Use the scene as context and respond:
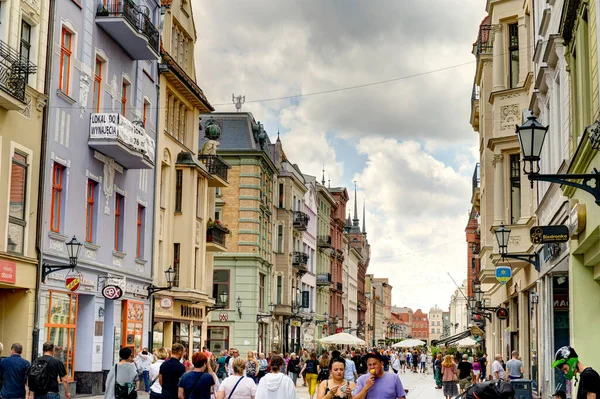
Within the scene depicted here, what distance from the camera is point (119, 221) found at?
95.4 ft

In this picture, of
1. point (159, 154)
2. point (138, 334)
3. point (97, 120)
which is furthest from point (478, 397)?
point (159, 154)

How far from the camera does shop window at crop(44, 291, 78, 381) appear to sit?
2344 cm

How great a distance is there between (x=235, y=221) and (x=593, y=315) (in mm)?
36624

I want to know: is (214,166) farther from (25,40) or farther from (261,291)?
(25,40)

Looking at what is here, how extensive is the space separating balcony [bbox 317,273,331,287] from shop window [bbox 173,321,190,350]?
39881 mm

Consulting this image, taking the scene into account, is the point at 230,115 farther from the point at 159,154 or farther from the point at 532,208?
the point at 532,208

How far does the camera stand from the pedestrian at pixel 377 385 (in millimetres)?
9820

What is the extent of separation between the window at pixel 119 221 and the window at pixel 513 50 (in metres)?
12.9

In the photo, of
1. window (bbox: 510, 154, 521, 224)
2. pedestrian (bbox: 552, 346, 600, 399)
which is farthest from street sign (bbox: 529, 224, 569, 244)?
window (bbox: 510, 154, 521, 224)

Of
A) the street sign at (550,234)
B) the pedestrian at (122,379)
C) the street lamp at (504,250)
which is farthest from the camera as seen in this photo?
the street lamp at (504,250)

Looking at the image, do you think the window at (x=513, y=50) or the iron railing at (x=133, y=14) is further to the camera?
the window at (x=513, y=50)

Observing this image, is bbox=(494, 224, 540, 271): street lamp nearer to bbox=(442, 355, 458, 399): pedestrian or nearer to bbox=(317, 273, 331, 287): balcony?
bbox=(442, 355, 458, 399): pedestrian

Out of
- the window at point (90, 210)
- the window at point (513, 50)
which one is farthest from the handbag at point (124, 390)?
the window at point (513, 50)

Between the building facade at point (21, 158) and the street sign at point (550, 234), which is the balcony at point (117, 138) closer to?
the building facade at point (21, 158)
